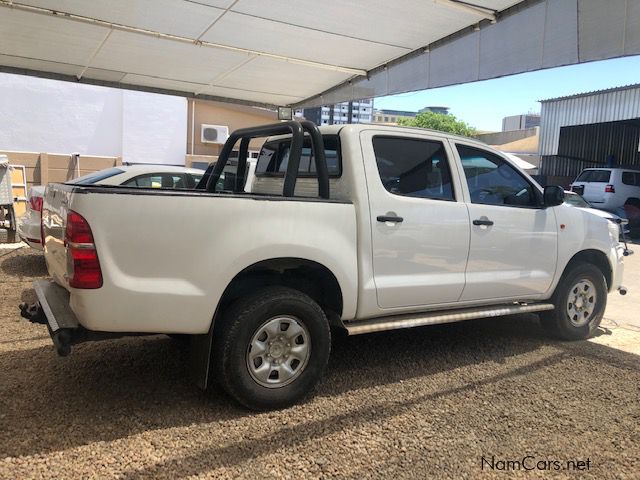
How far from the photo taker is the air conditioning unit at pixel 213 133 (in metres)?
29.1

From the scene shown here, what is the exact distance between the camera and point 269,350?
3.68 metres

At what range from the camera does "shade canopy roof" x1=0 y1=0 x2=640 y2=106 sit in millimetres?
5875

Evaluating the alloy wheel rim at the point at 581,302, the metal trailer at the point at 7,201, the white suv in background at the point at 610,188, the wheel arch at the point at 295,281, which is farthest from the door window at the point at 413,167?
the white suv in background at the point at 610,188

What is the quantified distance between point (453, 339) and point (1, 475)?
4.02 meters

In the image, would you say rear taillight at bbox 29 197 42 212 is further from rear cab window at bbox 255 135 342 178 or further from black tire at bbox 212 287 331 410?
black tire at bbox 212 287 331 410

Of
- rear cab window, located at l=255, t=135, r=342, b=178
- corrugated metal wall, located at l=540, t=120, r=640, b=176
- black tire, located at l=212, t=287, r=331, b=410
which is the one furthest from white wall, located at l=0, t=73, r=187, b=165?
black tire, located at l=212, t=287, r=331, b=410

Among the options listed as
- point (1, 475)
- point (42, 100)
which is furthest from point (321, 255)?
point (42, 100)

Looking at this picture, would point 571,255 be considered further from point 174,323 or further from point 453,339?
point 174,323

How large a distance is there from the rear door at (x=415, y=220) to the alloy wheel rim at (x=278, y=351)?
28.5 inches

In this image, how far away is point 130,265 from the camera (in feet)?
10.4

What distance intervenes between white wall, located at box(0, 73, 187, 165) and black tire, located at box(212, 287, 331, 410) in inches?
985

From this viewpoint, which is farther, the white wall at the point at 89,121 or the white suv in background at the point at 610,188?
Answer: the white wall at the point at 89,121

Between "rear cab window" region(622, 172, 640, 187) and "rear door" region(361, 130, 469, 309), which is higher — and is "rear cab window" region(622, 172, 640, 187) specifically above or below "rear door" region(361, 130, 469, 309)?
above

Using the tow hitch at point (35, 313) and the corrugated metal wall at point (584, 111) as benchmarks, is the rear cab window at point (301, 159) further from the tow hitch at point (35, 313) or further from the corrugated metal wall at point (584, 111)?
the corrugated metal wall at point (584, 111)
